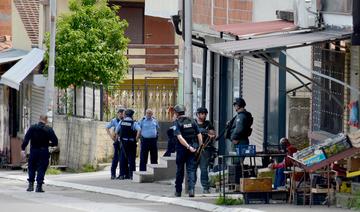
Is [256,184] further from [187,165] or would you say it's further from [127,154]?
[127,154]

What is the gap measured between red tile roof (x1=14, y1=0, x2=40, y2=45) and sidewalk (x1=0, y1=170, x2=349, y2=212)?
322 inches

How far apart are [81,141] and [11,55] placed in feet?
21.9

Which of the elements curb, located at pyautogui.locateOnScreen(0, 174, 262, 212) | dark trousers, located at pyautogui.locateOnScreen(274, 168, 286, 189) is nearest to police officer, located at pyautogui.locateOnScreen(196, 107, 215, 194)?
curb, located at pyautogui.locateOnScreen(0, 174, 262, 212)

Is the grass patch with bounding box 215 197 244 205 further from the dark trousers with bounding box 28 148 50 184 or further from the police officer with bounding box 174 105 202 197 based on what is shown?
the dark trousers with bounding box 28 148 50 184

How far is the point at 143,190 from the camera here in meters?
27.5

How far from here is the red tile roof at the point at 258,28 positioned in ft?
80.2

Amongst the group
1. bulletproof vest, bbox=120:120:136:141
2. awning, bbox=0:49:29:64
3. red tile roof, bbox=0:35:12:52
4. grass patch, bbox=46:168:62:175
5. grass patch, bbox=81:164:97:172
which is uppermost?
red tile roof, bbox=0:35:12:52

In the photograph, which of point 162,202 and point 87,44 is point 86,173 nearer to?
point 87,44

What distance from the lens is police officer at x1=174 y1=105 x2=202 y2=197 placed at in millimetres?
24212

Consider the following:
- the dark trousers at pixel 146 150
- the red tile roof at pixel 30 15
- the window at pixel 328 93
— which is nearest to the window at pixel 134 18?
the red tile roof at pixel 30 15

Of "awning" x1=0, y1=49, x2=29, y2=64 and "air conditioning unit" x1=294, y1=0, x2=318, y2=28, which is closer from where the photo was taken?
"air conditioning unit" x1=294, y1=0, x2=318, y2=28

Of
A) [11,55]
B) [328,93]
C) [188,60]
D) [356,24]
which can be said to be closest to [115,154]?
[188,60]

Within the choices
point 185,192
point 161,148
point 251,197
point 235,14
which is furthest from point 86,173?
point 251,197

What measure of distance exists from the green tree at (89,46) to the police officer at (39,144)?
1096 centimetres
